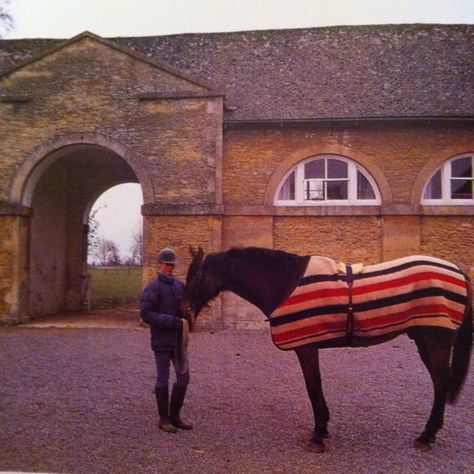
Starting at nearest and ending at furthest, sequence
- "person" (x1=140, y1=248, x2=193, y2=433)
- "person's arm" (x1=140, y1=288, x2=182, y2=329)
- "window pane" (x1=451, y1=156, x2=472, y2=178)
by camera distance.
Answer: "person's arm" (x1=140, y1=288, x2=182, y2=329) < "person" (x1=140, y1=248, x2=193, y2=433) < "window pane" (x1=451, y1=156, x2=472, y2=178)

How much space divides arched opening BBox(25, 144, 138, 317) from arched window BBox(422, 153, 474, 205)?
982 centimetres

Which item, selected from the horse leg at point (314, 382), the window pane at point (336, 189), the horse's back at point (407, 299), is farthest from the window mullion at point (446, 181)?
the horse leg at point (314, 382)

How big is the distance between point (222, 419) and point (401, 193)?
9.94 meters

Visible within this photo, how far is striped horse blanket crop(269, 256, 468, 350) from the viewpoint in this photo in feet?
15.9

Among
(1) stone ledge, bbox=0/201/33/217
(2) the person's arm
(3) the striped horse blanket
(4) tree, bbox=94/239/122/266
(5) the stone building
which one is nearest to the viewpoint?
(3) the striped horse blanket

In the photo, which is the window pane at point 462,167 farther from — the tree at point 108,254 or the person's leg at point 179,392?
the tree at point 108,254

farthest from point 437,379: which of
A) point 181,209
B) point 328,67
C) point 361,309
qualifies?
point 328,67

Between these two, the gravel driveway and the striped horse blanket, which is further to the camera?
the striped horse blanket

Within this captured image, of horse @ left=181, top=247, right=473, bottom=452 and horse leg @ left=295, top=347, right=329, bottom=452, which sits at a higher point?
horse @ left=181, top=247, right=473, bottom=452

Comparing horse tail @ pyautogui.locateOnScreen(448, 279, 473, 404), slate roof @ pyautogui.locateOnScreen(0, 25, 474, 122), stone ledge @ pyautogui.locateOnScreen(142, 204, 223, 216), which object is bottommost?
horse tail @ pyautogui.locateOnScreen(448, 279, 473, 404)

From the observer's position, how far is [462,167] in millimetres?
14094

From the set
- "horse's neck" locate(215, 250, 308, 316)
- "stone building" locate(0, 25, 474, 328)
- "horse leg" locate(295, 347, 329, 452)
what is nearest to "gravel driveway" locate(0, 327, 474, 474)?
"horse leg" locate(295, 347, 329, 452)

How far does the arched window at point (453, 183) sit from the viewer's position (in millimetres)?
13977

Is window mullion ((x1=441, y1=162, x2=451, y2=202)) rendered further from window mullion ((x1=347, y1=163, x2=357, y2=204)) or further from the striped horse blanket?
the striped horse blanket
